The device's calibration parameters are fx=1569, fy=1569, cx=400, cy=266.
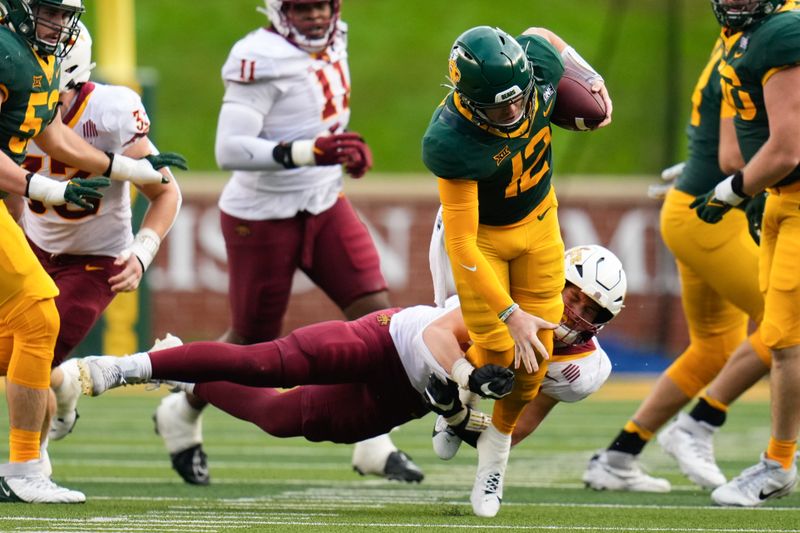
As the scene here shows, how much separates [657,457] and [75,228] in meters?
3.25

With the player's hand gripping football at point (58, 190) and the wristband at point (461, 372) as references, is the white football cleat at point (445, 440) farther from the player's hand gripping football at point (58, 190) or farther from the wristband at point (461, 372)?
the player's hand gripping football at point (58, 190)

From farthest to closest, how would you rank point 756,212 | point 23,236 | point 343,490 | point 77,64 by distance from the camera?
point 343,490
point 756,212
point 77,64
point 23,236

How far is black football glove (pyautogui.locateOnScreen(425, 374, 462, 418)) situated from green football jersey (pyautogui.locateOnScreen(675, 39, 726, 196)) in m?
1.75

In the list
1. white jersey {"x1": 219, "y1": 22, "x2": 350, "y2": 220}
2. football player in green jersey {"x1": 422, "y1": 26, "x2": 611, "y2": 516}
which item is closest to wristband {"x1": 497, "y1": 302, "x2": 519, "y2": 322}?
football player in green jersey {"x1": 422, "y1": 26, "x2": 611, "y2": 516}

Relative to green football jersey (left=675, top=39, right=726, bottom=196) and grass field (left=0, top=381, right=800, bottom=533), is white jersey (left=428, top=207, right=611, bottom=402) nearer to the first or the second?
grass field (left=0, top=381, right=800, bottom=533)

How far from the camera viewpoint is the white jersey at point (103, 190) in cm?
571

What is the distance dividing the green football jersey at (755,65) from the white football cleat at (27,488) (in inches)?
107

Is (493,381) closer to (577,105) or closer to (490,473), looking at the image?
(490,473)

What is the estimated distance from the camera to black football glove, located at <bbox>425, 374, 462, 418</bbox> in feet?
16.6

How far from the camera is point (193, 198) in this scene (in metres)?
12.6

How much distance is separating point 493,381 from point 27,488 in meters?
1.66

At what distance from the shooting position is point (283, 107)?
6.70 m

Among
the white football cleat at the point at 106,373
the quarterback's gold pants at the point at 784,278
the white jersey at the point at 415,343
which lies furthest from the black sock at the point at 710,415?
the white football cleat at the point at 106,373

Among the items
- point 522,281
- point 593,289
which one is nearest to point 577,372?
point 593,289
